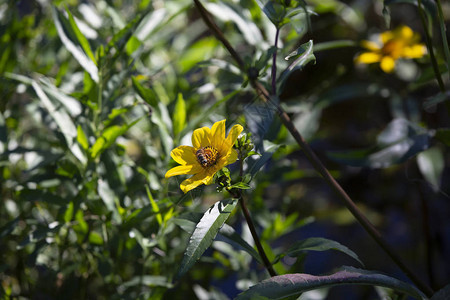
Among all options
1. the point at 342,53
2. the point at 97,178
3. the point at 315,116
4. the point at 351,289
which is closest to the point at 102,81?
the point at 97,178

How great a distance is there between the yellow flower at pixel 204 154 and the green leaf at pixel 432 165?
20.4 inches

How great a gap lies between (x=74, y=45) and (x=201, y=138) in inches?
12.2

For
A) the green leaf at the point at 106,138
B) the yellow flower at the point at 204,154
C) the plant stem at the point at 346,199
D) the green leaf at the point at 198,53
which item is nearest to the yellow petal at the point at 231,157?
the yellow flower at the point at 204,154

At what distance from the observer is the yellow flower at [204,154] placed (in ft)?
1.89

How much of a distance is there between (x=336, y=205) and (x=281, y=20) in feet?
3.57

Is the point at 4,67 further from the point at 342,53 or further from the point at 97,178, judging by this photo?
the point at 342,53

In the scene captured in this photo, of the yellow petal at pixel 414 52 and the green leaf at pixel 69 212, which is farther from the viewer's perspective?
the yellow petal at pixel 414 52

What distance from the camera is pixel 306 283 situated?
20.4 inches

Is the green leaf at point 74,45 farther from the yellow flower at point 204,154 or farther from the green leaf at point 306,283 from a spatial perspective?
the green leaf at point 306,283

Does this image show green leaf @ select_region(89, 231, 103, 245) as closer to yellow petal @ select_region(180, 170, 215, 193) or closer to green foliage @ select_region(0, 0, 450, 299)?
green foliage @ select_region(0, 0, 450, 299)

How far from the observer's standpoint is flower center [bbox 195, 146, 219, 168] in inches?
23.8

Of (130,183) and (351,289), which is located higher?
(130,183)

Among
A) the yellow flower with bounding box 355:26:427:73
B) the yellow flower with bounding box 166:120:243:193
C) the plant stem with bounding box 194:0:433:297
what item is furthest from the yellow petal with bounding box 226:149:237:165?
the yellow flower with bounding box 355:26:427:73

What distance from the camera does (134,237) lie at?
73 centimetres
